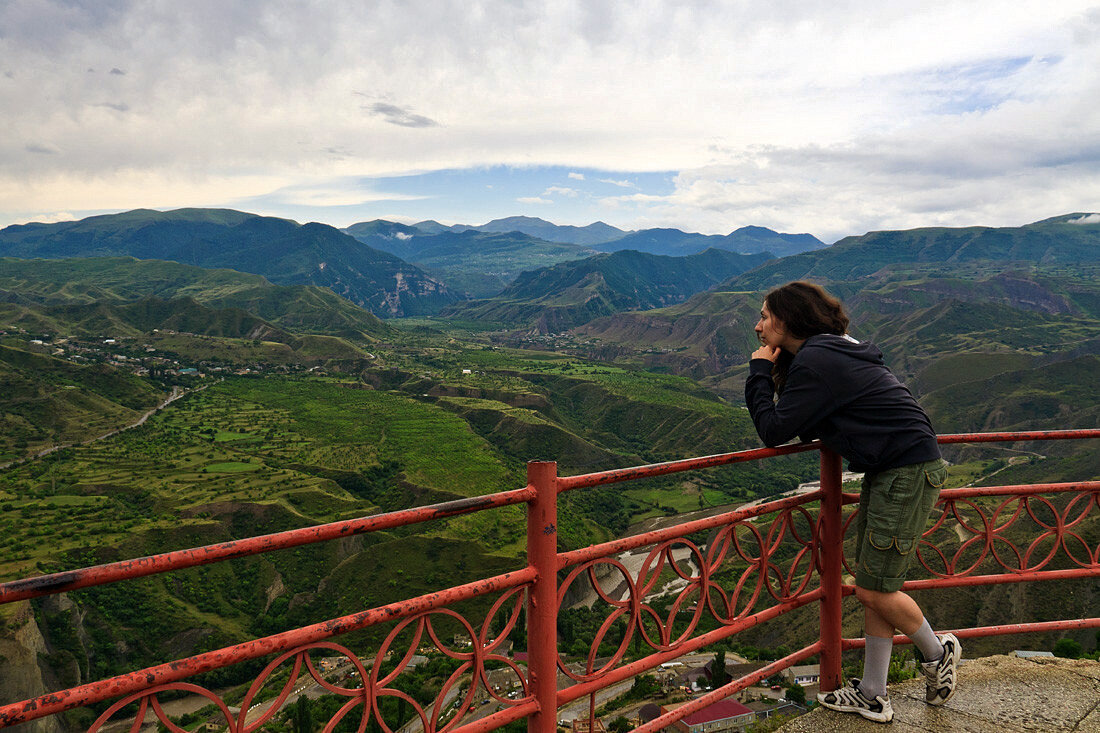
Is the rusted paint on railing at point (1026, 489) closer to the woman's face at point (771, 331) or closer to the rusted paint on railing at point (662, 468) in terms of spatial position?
the rusted paint on railing at point (662, 468)

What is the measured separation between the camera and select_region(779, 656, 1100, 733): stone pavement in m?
3.97

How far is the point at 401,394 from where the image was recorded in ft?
419

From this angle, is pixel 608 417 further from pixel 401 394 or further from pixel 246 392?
pixel 246 392

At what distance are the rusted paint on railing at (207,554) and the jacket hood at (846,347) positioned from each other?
1.83 meters

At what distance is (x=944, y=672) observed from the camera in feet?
13.2

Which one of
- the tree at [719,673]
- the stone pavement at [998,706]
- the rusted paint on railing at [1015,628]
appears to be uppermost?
the rusted paint on railing at [1015,628]

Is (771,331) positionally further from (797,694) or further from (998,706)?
(797,694)

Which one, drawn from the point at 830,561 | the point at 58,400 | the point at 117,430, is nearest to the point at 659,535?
the point at 830,561

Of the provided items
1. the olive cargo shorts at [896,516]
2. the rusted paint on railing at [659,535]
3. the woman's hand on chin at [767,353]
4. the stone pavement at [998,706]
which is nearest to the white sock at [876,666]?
the stone pavement at [998,706]

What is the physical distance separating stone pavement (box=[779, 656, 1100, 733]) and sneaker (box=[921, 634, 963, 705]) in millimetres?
136

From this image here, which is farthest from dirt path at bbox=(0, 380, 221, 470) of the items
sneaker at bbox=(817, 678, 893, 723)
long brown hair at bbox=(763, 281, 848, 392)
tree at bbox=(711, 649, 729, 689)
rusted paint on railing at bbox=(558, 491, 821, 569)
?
long brown hair at bbox=(763, 281, 848, 392)

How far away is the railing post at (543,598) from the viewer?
298 centimetres

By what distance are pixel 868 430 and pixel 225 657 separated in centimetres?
320

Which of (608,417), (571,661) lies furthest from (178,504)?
(608,417)
